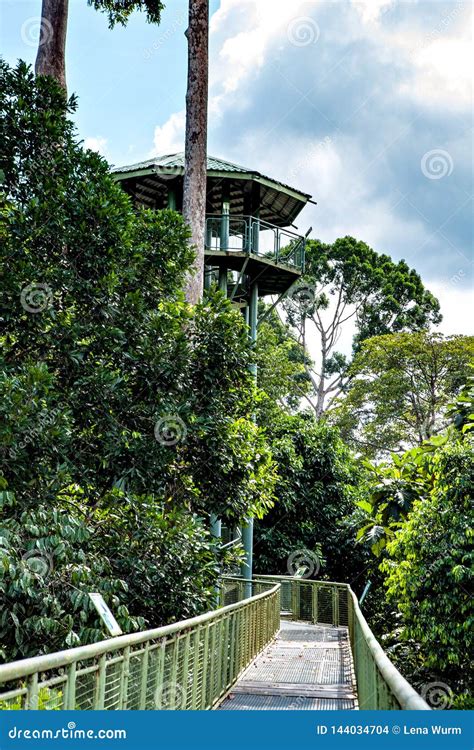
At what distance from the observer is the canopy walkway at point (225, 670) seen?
4145 millimetres

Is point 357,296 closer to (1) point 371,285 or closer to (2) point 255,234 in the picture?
(1) point 371,285

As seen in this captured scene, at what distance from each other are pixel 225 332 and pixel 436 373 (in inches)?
952

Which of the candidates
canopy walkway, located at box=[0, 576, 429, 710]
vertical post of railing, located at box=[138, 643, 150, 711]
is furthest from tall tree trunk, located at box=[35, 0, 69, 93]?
vertical post of railing, located at box=[138, 643, 150, 711]

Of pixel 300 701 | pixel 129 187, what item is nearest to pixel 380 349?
pixel 129 187

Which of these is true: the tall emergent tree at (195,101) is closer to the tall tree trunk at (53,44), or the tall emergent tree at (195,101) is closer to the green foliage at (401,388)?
the tall tree trunk at (53,44)

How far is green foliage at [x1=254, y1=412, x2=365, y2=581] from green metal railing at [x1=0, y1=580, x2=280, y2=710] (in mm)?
14751

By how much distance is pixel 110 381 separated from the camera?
1086 cm

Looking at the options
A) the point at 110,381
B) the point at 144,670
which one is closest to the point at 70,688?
the point at 144,670

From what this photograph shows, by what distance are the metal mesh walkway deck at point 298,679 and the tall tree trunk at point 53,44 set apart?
10.6m

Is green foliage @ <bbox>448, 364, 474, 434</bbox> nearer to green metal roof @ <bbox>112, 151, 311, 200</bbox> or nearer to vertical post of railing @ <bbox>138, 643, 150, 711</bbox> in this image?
vertical post of railing @ <bbox>138, 643, 150, 711</bbox>

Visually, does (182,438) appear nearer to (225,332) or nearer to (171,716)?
(225,332)

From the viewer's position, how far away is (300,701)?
9477mm

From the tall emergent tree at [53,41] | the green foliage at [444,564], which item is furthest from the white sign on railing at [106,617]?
the tall emergent tree at [53,41]

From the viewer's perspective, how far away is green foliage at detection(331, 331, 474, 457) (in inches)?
1362
